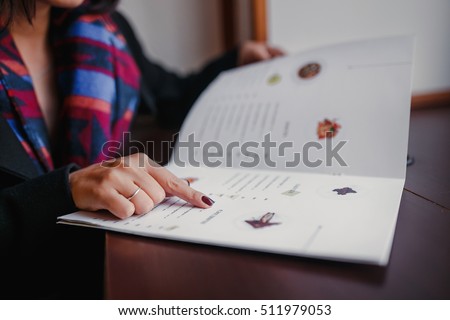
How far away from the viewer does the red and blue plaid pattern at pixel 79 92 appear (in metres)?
0.57

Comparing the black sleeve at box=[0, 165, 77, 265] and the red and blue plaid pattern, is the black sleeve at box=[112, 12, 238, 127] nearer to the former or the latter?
the red and blue plaid pattern

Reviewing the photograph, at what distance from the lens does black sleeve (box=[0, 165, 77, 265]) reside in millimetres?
387

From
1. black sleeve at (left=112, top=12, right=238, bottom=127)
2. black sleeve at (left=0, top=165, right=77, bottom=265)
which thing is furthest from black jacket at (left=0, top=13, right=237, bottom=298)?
black sleeve at (left=112, top=12, right=238, bottom=127)

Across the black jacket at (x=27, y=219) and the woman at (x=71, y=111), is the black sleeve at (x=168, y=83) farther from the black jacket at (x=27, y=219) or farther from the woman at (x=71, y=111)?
the black jacket at (x=27, y=219)

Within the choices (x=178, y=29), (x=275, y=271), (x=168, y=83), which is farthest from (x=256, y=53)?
(x=275, y=271)

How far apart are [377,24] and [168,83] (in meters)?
0.47

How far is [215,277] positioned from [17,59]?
51cm

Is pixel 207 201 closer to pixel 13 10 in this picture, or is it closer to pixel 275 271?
pixel 275 271

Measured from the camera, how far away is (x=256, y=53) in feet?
2.57

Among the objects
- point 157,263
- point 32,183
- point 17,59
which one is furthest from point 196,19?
point 157,263

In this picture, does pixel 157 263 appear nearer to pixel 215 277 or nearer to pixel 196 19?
pixel 215 277

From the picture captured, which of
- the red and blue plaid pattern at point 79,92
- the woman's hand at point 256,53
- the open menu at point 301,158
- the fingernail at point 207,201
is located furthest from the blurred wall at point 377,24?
the fingernail at point 207,201

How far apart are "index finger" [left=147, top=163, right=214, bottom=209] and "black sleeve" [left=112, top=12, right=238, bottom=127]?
0.46 m
